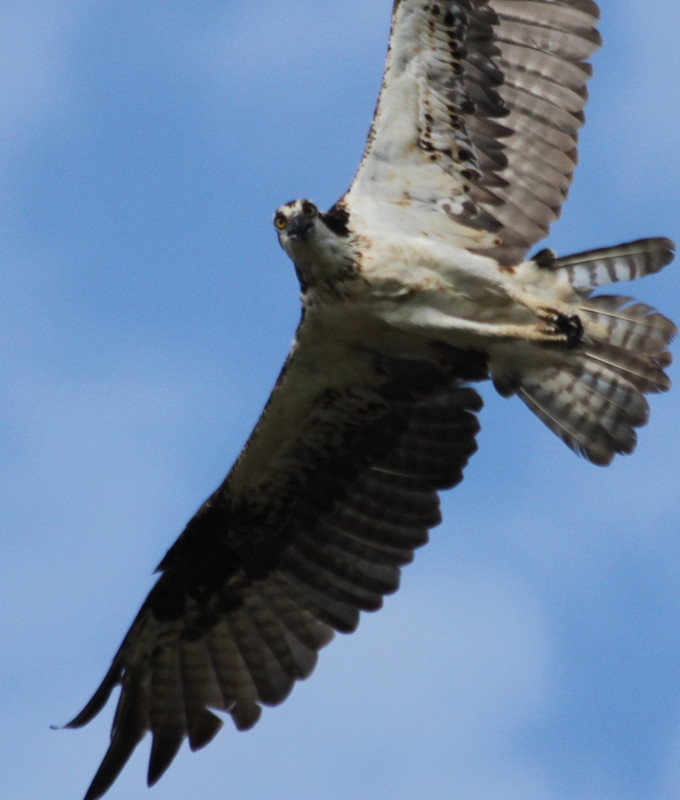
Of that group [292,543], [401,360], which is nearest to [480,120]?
[401,360]

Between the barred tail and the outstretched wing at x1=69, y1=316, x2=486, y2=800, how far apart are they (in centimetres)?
57

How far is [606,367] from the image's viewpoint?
1041 centimetres

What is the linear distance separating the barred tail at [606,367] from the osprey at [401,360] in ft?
0.04

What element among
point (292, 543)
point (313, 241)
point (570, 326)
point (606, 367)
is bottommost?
point (292, 543)

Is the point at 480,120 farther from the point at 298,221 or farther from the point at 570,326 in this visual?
the point at 298,221

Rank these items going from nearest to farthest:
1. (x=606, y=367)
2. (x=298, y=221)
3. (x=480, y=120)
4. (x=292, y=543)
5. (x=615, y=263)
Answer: (x=298, y=221), (x=615, y=263), (x=606, y=367), (x=480, y=120), (x=292, y=543)

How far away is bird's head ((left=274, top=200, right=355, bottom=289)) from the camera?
9570 millimetres

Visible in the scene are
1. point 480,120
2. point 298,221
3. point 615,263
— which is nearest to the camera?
point 298,221

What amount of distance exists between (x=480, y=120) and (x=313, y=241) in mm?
1743

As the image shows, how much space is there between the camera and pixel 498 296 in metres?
10.1

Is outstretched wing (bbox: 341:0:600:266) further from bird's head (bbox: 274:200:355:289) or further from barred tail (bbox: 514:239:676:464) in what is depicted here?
barred tail (bbox: 514:239:676:464)

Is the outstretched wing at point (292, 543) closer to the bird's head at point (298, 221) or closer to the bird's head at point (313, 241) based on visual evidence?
the bird's head at point (313, 241)

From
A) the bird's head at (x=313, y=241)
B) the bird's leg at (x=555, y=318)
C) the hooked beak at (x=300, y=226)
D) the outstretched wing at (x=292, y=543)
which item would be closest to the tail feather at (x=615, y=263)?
the bird's leg at (x=555, y=318)

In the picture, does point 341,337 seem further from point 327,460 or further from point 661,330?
point 661,330
